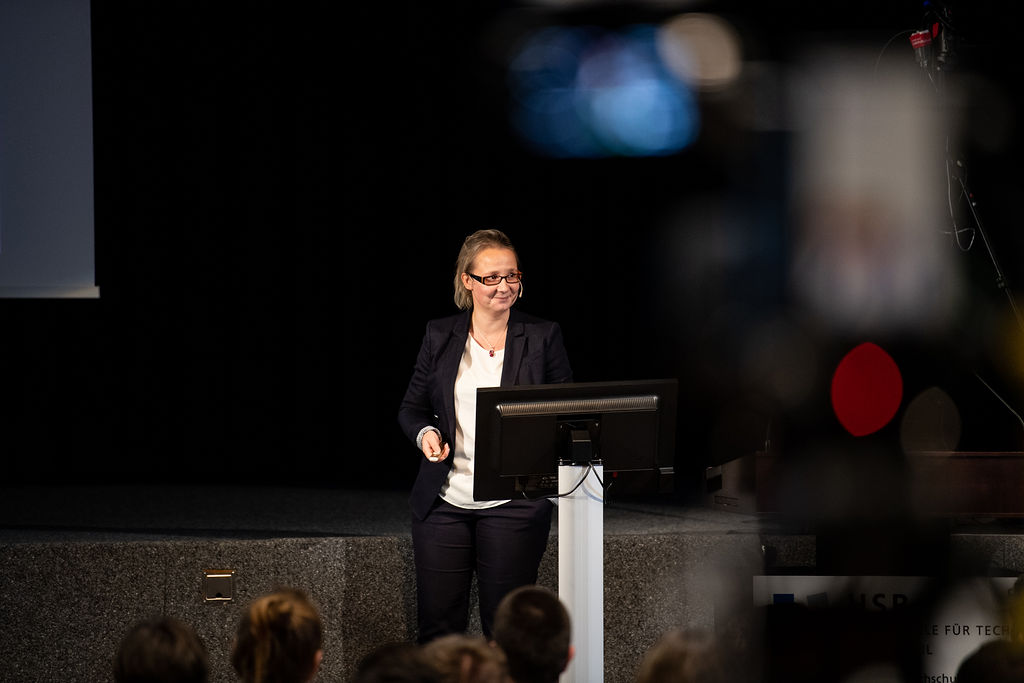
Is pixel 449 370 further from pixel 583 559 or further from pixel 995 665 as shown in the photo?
pixel 995 665

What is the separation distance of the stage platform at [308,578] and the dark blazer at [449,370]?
64cm

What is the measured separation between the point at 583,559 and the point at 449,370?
71 centimetres

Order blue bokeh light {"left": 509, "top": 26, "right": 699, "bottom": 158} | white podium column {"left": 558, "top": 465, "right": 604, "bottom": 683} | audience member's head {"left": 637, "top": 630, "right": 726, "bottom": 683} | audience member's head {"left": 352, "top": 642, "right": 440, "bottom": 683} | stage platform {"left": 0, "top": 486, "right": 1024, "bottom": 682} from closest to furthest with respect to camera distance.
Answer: audience member's head {"left": 352, "top": 642, "right": 440, "bottom": 683} → audience member's head {"left": 637, "top": 630, "right": 726, "bottom": 683} → white podium column {"left": 558, "top": 465, "right": 604, "bottom": 683} → stage platform {"left": 0, "top": 486, "right": 1024, "bottom": 682} → blue bokeh light {"left": 509, "top": 26, "right": 699, "bottom": 158}

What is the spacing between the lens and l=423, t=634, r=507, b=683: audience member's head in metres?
1.62

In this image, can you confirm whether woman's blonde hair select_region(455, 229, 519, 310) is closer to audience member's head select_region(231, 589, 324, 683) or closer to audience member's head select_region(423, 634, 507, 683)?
audience member's head select_region(231, 589, 324, 683)

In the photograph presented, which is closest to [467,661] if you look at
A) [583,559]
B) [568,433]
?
[583,559]

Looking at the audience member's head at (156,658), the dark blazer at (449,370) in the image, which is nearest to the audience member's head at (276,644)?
the audience member's head at (156,658)

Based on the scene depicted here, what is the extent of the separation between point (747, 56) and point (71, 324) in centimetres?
297

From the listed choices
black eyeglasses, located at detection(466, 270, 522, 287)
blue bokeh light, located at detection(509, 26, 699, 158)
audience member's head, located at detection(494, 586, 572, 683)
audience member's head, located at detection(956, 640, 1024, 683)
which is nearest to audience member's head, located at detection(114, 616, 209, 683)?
audience member's head, located at detection(494, 586, 572, 683)

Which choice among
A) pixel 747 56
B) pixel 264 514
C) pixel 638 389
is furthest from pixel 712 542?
pixel 747 56

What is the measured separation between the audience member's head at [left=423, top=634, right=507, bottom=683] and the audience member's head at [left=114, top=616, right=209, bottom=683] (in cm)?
43

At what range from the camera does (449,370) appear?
108 inches

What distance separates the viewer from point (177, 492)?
4.35m

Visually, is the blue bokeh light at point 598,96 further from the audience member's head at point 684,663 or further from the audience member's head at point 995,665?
the audience member's head at point 684,663
